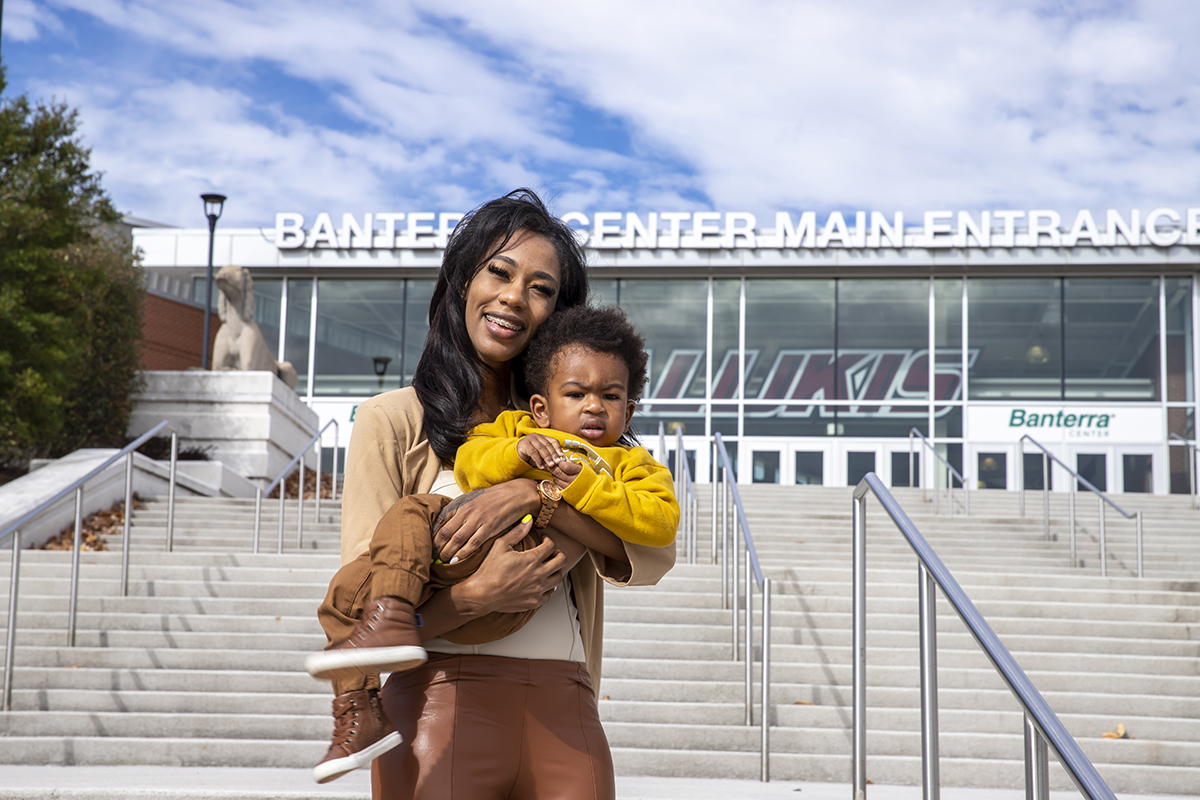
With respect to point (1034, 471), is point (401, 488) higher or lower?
lower

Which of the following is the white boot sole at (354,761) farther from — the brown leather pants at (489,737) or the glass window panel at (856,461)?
the glass window panel at (856,461)

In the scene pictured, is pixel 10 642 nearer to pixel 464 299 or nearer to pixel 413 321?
pixel 464 299

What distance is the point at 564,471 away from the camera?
1.86 meters

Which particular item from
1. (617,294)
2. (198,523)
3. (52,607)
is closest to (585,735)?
(52,607)

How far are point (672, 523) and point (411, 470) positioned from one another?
0.53 meters

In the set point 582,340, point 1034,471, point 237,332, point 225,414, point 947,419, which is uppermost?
point 237,332

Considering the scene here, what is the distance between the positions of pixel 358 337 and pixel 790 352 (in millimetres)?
10000

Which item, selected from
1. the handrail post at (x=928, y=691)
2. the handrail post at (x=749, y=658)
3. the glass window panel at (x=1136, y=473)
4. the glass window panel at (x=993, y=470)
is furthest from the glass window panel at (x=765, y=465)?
the handrail post at (x=928, y=691)

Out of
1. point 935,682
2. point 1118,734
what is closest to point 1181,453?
point 1118,734

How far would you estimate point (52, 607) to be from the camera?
290 inches

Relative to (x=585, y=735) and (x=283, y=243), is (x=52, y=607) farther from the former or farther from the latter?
(x=283, y=243)

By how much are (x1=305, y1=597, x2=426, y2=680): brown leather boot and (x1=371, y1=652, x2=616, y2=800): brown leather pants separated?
94 millimetres

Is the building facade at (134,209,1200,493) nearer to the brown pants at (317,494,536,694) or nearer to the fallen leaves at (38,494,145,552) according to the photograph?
the fallen leaves at (38,494,145,552)

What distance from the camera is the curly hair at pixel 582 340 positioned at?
6.77 feet
